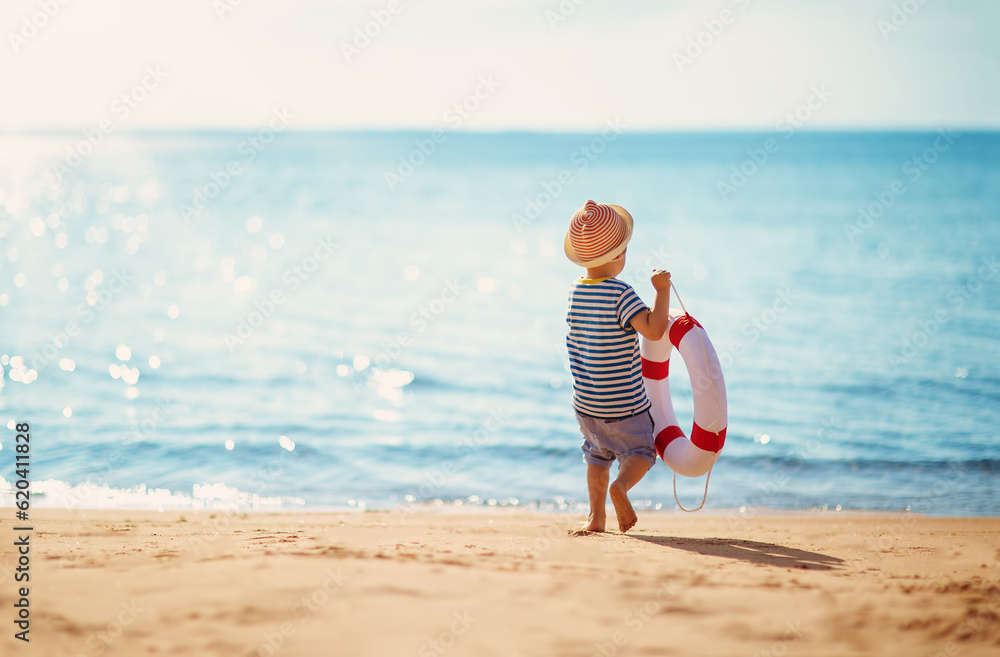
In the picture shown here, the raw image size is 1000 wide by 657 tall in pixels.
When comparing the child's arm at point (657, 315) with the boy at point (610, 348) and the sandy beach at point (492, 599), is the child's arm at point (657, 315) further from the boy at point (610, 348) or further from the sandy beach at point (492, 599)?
the sandy beach at point (492, 599)

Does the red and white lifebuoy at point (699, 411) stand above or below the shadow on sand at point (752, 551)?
above

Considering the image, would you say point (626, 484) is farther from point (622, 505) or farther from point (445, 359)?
point (445, 359)

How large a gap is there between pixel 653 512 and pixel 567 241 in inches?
123

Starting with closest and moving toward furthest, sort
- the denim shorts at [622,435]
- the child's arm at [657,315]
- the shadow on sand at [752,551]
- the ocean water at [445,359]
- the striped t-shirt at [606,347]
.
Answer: the shadow on sand at [752,551] → the child's arm at [657,315] → the striped t-shirt at [606,347] → the denim shorts at [622,435] → the ocean water at [445,359]

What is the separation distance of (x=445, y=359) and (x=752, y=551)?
7.46 metres

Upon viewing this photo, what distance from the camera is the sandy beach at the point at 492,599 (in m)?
3.00

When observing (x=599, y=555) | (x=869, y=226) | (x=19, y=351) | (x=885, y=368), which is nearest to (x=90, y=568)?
(x=599, y=555)

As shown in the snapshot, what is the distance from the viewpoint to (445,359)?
1166 cm

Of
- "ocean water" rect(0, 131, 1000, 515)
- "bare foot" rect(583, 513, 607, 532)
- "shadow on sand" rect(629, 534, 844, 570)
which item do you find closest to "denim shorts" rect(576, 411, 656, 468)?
"bare foot" rect(583, 513, 607, 532)

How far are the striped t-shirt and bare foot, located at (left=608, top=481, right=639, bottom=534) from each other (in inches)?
15.8

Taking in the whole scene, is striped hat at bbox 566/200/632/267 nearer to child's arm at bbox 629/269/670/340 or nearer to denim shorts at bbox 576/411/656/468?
child's arm at bbox 629/269/670/340

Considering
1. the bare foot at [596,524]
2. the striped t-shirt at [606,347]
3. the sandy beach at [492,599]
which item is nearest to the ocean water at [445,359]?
the bare foot at [596,524]

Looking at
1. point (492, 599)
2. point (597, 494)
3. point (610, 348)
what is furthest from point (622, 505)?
point (492, 599)

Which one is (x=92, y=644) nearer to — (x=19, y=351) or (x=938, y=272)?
(x=19, y=351)
